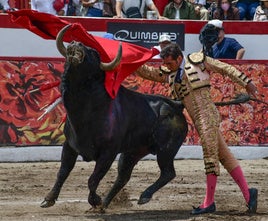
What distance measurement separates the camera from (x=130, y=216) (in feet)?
28.0

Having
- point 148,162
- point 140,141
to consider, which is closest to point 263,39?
point 148,162

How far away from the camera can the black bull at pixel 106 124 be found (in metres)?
8.35

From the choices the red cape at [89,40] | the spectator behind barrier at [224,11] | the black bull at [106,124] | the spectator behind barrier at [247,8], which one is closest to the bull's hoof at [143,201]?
the black bull at [106,124]

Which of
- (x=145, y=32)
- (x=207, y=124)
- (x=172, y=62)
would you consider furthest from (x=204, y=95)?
(x=145, y=32)

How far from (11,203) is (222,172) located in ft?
11.5

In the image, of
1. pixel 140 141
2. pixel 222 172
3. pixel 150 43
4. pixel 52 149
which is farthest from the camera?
pixel 150 43

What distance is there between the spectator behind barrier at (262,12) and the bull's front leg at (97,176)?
6468 millimetres

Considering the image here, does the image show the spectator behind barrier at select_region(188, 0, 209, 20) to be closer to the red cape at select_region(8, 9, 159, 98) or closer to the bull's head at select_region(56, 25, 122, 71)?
the red cape at select_region(8, 9, 159, 98)

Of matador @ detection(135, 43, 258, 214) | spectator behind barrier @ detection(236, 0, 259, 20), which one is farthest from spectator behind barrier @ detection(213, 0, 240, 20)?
matador @ detection(135, 43, 258, 214)

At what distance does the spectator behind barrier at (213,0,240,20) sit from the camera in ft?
46.8

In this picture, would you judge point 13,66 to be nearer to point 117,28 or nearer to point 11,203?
point 117,28

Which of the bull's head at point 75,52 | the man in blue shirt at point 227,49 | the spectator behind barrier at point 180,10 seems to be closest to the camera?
the bull's head at point 75,52

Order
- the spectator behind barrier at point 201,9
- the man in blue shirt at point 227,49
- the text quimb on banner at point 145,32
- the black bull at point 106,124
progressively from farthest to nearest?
the spectator behind barrier at point 201,9, the text quimb on banner at point 145,32, the man in blue shirt at point 227,49, the black bull at point 106,124

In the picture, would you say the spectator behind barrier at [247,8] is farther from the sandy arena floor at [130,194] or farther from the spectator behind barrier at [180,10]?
the sandy arena floor at [130,194]
